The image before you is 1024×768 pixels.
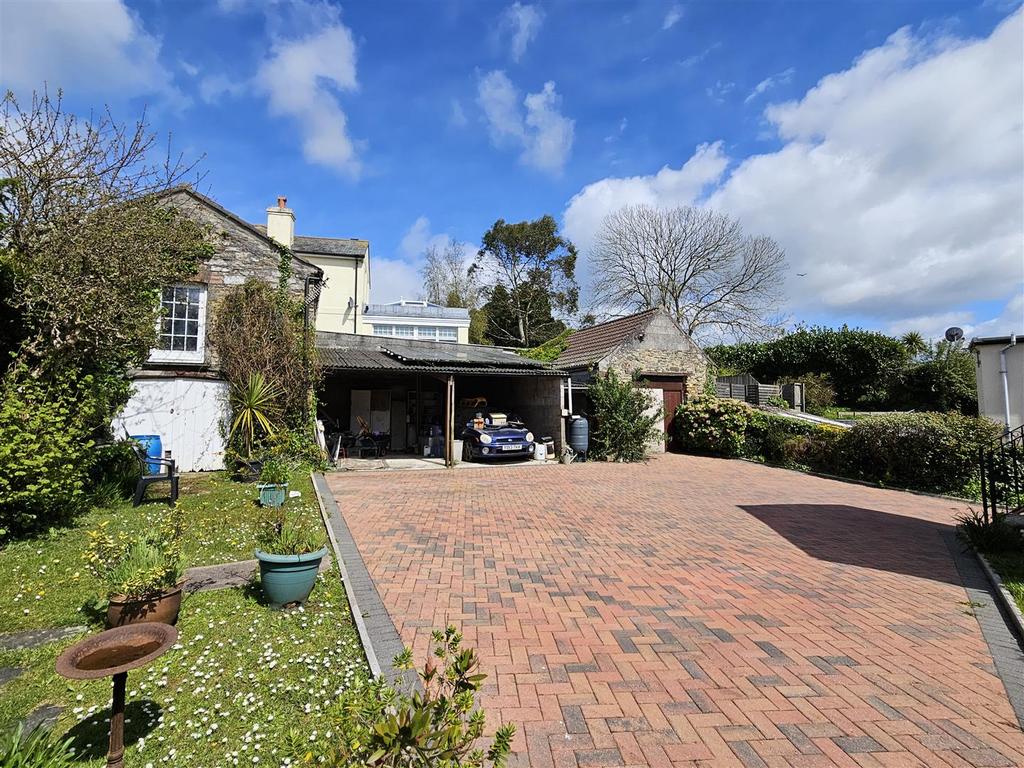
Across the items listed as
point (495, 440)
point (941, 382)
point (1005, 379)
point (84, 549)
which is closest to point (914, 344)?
point (941, 382)

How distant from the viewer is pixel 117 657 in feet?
7.89

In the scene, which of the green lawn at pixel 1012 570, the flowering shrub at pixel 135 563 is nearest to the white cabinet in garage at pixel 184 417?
the flowering shrub at pixel 135 563

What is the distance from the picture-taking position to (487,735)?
2.66 m

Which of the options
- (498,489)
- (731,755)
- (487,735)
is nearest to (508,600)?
(487,735)

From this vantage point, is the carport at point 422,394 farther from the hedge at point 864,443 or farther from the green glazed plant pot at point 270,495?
the green glazed plant pot at point 270,495

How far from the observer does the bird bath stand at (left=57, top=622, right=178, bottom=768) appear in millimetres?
2234

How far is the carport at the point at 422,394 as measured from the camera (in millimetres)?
14688

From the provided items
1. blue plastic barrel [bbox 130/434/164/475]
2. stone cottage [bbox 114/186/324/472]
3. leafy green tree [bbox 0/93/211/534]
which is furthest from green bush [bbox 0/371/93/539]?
stone cottage [bbox 114/186/324/472]

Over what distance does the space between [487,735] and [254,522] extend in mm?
5325

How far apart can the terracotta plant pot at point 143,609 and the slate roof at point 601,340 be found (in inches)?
546

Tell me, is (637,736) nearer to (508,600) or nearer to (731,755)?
(731,755)

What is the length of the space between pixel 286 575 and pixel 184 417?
29.0ft

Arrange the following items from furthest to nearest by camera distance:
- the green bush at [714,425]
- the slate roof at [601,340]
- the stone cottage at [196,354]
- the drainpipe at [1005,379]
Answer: the slate roof at [601,340]
the green bush at [714,425]
the drainpipe at [1005,379]
the stone cottage at [196,354]

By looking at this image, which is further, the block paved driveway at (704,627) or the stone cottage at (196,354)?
the stone cottage at (196,354)
